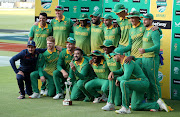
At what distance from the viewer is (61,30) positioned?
39.0ft

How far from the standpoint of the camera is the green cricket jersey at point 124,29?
10859 millimetres

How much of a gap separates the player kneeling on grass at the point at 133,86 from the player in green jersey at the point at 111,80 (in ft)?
0.76

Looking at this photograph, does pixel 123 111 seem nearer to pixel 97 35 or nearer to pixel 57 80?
pixel 57 80

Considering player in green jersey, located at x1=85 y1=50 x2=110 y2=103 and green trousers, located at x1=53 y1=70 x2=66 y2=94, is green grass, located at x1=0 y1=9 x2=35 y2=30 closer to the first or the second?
green trousers, located at x1=53 y1=70 x2=66 y2=94

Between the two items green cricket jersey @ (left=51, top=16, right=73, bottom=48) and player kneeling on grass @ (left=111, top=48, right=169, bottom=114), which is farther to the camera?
green cricket jersey @ (left=51, top=16, right=73, bottom=48)

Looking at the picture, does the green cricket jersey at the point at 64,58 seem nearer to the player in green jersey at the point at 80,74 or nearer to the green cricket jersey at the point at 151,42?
the player in green jersey at the point at 80,74

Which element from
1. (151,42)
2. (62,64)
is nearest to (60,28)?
(62,64)

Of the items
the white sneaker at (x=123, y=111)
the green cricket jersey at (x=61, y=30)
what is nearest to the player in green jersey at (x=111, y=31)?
the green cricket jersey at (x=61, y=30)

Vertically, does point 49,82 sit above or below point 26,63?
below

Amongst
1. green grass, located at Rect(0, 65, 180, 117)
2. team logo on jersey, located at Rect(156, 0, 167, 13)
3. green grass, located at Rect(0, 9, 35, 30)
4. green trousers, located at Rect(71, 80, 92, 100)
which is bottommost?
green grass, located at Rect(0, 65, 180, 117)

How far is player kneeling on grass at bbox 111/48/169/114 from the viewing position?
370 inches

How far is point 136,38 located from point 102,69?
1095 mm

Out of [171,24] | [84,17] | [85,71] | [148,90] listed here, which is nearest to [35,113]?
[85,71]

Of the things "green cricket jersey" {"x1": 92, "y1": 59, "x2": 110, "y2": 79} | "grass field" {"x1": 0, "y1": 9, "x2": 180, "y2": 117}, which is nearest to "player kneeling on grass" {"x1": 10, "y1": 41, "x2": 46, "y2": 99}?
"grass field" {"x1": 0, "y1": 9, "x2": 180, "y2": 117}
